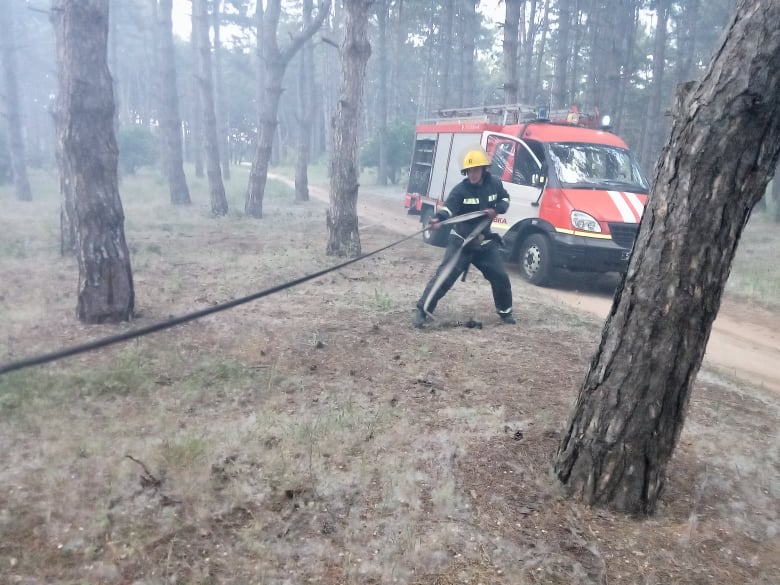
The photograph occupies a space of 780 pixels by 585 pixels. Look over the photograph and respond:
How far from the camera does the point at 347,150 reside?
11227 mm

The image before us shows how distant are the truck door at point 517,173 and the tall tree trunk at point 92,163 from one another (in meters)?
6.62

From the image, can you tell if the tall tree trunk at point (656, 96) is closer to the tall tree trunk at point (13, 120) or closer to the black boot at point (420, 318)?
the black boot at point (420, 318)

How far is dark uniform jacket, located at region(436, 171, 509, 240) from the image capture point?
709cm

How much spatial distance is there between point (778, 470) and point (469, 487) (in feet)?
7.16

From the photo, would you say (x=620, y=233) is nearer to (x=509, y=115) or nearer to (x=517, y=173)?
(x=517, y=173)

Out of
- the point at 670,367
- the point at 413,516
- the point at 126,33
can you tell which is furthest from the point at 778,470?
the point at 126,33

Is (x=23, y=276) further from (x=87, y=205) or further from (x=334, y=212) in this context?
(x=334, y=212)

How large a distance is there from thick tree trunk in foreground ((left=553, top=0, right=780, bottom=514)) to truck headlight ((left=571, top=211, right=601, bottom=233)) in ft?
21.0

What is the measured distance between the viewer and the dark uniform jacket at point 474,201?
709 centimetres

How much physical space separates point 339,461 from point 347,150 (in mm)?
8144

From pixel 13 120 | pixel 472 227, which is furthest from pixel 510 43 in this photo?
pixel 13 120

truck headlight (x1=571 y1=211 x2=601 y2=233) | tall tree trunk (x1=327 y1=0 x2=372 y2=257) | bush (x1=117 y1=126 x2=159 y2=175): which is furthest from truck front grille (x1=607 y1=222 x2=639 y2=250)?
bush (x1=117 y1=126 x2=159 y2=175)

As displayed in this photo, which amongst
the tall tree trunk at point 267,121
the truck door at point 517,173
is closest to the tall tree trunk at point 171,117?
the tall tree trunk at point 267,121

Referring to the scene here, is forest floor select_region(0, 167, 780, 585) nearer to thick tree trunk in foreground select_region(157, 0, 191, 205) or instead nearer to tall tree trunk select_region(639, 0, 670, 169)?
thick tree trunk in foreground select_region(157, 0, 191, 205)
